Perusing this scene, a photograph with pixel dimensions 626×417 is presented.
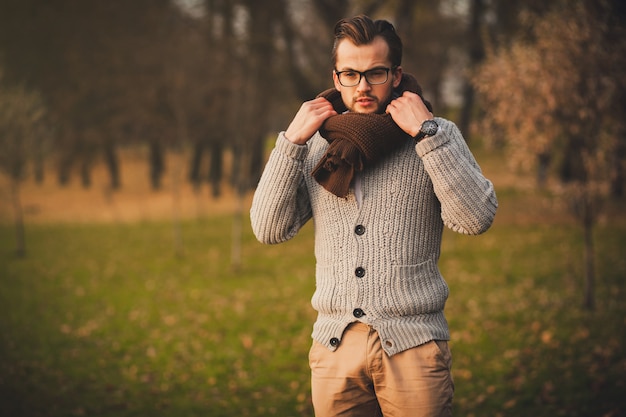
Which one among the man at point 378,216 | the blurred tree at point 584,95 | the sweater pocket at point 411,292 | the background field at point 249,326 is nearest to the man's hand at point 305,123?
the man at point 378,216

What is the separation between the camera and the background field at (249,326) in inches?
228

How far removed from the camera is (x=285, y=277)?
1180 cm

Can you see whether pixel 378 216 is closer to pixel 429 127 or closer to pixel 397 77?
pixel 429 127

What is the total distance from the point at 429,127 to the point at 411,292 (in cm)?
68

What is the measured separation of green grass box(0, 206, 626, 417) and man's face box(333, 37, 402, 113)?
12.4ft

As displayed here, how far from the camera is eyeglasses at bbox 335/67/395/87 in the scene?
2.41 meters

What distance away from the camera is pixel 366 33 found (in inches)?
93.8

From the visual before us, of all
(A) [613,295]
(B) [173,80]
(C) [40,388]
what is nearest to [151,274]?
(B) [173,80]

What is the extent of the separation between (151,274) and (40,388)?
6212mm

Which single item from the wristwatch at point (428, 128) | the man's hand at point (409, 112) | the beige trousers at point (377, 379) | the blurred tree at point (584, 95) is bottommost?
the beige trousers at point (377, 379)

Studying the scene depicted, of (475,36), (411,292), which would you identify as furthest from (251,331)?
(475,36)

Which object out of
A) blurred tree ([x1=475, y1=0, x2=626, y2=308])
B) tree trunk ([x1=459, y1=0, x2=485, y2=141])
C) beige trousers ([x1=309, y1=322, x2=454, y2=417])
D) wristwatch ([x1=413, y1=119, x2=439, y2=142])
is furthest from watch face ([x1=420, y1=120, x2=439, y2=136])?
tree trunk ([x1=459, y1=0, x2=485, y2=141])

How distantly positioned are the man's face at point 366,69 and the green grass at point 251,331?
3790 mm

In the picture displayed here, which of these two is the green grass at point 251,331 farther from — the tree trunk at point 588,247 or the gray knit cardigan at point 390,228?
the gray knit cardigan at point 390,228
